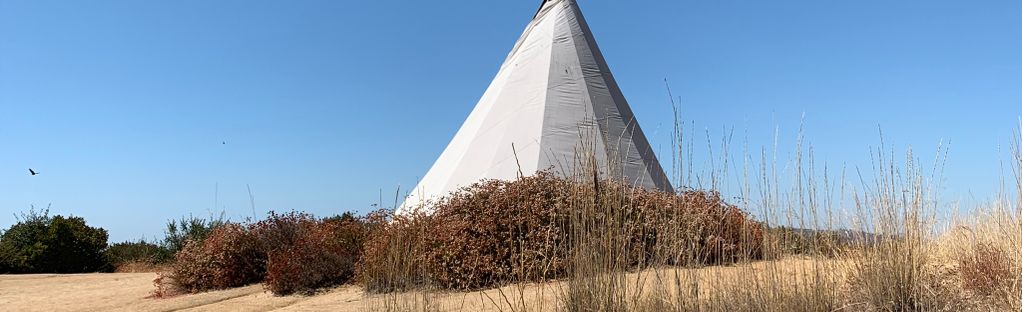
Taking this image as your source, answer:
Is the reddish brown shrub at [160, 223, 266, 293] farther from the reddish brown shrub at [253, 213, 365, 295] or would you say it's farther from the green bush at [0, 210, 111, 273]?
the green bush at [0, 210, 111, 273]

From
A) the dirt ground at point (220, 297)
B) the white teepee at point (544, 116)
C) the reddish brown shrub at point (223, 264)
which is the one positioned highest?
the white teepee at point (544, 116)

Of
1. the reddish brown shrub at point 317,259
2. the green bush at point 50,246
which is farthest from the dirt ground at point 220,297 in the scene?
the green bush at point 50,246

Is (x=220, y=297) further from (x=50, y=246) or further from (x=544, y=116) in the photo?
(x=50, y=246)

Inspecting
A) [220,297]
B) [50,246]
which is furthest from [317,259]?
[50,246]

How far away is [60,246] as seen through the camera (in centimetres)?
1363

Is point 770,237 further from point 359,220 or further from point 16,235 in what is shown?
point 16,235

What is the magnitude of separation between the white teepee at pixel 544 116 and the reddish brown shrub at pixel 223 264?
2.12 m

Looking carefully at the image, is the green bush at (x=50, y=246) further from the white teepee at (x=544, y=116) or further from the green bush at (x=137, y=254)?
the white teepee at (x=544, y=116)

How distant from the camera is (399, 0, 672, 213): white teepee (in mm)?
10164

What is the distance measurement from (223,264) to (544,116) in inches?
185

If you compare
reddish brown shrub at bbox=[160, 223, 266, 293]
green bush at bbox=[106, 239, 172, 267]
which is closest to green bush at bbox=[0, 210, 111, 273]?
green bush at bbox=[106, 239, 172, 267]

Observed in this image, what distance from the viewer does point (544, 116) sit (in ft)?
34.4

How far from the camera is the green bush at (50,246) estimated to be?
44.2 ft

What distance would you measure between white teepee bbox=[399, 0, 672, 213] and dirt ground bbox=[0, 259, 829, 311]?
297 centimetres
